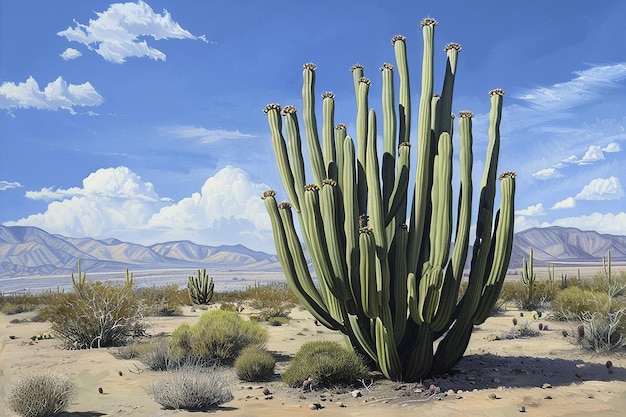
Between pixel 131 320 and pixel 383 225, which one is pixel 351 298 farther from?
pixel 131 320

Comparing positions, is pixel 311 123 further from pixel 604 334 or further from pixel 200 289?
pixel 200 289

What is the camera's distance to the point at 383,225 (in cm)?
864

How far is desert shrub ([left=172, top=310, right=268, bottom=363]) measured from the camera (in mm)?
11602

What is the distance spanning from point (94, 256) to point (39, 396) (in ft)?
553

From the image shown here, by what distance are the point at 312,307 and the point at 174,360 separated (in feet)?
11.1

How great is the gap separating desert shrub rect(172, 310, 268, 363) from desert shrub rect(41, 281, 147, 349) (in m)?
2.90

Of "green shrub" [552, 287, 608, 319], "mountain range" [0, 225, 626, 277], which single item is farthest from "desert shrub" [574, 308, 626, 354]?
"mountain range" [0, 225, 626, 277]

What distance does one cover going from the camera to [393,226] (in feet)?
31.4

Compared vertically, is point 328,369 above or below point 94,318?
below

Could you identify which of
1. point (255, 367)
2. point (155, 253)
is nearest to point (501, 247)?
point (255, 367)

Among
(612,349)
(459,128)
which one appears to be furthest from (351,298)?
(612,349)

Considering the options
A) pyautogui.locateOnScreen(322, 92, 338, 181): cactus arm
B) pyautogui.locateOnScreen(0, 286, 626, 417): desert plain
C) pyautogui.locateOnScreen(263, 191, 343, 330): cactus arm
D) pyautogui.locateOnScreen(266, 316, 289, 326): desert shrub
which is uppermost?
pyautogui.locateOnScreen(322, 92, 338, 181): cactus arm

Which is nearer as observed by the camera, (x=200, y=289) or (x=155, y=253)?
(x=200, y=289)

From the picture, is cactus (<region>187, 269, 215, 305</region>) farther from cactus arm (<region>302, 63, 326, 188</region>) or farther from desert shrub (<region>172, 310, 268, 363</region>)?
cactus arm (<region>302, 63, 326, 188</region>)
